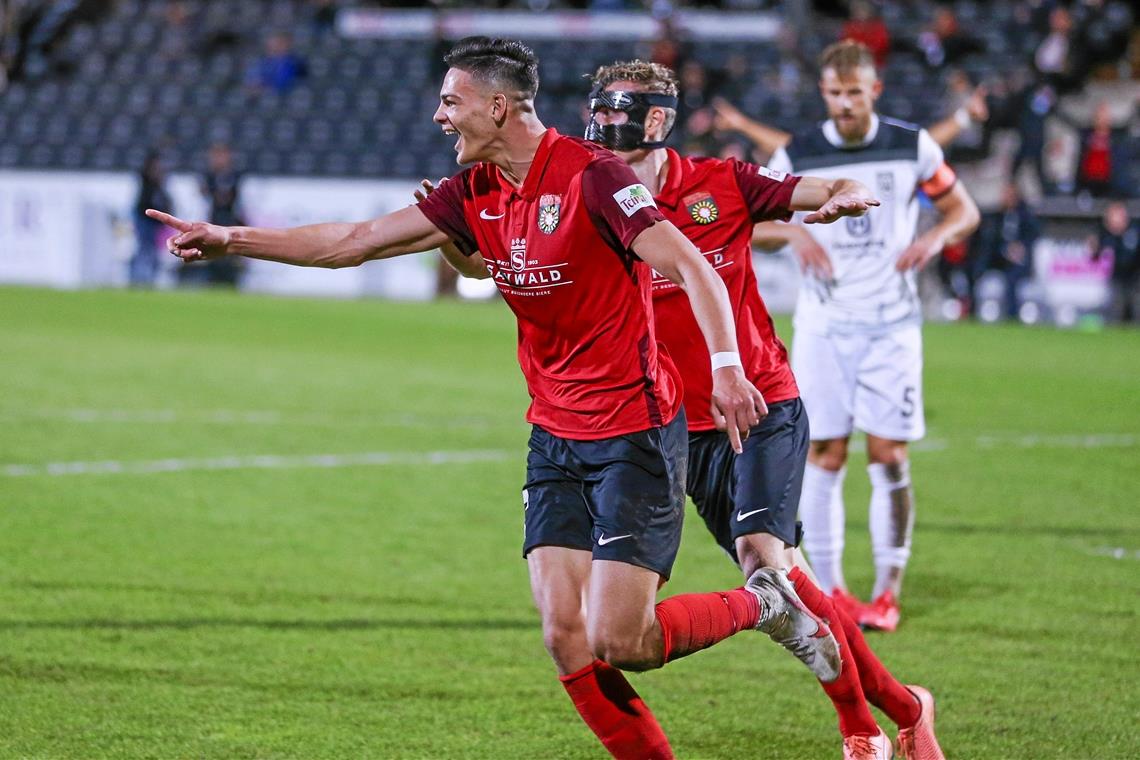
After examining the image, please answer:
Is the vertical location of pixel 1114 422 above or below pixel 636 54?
below

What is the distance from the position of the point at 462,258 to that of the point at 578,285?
59 centimetres

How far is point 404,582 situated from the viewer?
23.5 feet

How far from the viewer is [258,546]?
7828mm

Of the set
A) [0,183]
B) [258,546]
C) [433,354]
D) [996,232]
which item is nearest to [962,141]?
[996,232]

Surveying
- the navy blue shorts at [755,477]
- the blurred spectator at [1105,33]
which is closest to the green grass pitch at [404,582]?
the navy blue shorts at [755,477]

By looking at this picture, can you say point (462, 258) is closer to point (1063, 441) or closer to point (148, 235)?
point (1063, 441)

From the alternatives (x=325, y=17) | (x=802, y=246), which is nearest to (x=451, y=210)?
(x=802, y=246)

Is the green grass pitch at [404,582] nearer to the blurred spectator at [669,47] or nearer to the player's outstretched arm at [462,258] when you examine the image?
the player's outstretched arm at [462,258]

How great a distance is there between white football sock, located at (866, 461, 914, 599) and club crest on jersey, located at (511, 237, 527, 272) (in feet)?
10.0

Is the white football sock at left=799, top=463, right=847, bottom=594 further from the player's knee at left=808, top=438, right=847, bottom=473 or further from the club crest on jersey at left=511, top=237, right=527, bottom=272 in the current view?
the club crest on jersey at left=511, top=237, right=527, bottom=272

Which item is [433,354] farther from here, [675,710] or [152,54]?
[152,54]

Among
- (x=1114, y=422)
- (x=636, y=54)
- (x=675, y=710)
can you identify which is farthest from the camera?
(x=636, y=54)

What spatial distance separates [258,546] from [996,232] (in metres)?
16.1

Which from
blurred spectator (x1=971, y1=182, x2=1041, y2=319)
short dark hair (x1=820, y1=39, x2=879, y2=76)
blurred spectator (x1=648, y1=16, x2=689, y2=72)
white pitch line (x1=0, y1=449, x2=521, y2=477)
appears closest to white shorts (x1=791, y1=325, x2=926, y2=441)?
short dark hair (x1=820, y1=39, x2=879, y2=76)
